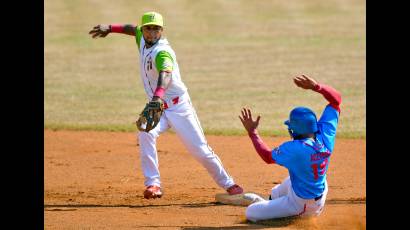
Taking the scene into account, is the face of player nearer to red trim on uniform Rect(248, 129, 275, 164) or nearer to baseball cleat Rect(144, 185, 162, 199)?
baseball cleat Rect(144, 185, 162, 199)

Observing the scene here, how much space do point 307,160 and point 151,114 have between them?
1853mm

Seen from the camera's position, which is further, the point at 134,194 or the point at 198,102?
the point at 198,102

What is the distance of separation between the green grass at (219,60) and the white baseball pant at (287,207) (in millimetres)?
5733

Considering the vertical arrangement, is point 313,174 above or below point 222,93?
below

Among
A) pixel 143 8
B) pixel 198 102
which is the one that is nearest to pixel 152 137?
pixel 198 102

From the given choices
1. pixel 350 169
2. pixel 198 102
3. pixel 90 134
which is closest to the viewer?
pixel 350 169

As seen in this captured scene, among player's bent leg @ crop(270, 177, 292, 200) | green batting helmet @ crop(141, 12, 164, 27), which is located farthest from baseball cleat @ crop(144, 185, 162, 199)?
green batting helmet @ crop(141, 12, 164, 27)

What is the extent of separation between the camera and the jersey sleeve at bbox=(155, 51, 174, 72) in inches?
358

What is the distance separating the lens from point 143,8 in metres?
27.3

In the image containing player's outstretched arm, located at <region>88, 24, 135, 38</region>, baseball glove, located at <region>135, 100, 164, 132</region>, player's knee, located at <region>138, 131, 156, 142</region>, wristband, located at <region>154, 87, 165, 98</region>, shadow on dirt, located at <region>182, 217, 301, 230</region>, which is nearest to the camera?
shadow on dirt, located at <region>182, 217, 301, 230</region>

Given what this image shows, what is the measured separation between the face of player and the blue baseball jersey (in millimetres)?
2344

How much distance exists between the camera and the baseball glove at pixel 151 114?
871cm

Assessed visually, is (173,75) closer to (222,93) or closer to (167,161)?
(167,161)

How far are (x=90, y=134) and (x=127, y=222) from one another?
5.78 m
